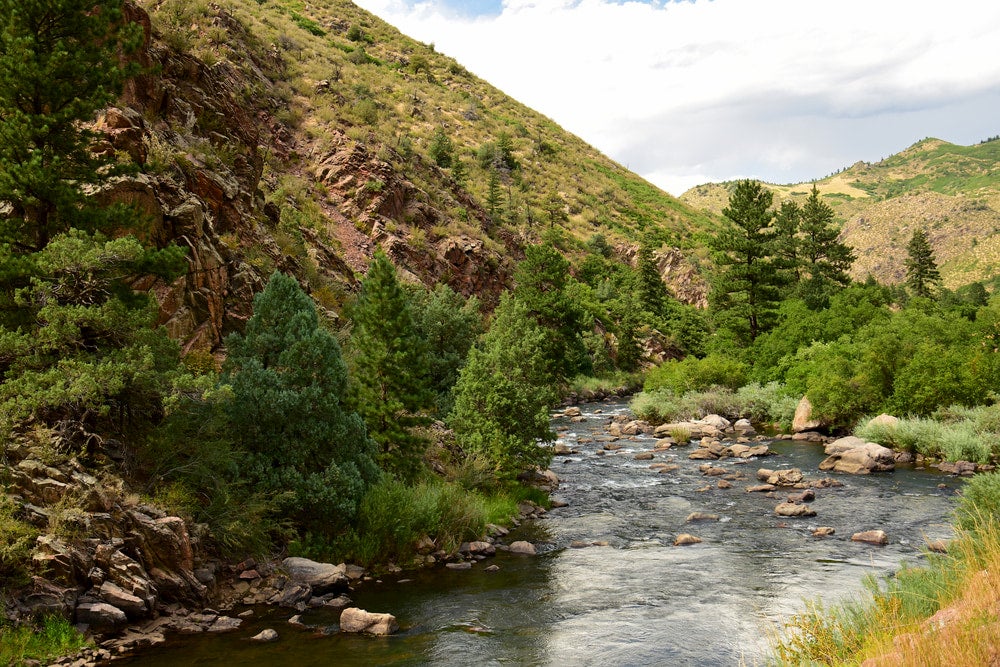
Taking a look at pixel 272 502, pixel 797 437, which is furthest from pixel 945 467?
pixel 272 502

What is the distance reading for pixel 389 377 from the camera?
21031 mm

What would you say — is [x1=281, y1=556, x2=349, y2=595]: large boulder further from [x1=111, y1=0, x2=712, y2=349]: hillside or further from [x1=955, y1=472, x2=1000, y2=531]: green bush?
[x1=955, y1=472, x2=1000, y2=531]: green bush

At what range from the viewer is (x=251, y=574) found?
14758 mm

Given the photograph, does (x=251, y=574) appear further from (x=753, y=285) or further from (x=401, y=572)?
(x=753, y=285)

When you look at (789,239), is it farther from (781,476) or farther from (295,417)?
(295,417)

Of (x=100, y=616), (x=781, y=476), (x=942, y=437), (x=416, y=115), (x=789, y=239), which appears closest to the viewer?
(x=100, y=616)

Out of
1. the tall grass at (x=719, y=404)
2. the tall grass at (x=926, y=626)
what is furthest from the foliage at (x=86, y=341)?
the tall grass at (x=719, y=404)

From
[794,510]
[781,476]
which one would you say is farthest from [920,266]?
[794,510]

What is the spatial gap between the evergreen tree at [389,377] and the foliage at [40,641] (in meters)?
10.5

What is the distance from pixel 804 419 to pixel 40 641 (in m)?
36.3

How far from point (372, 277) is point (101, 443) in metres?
10.1

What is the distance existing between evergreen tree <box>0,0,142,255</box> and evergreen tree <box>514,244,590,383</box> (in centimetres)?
3773

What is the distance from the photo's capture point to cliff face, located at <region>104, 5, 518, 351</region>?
2038 cm

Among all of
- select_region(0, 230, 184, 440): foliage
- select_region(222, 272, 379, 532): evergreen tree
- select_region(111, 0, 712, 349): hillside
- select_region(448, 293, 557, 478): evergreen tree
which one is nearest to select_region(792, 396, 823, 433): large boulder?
select_region(448, 293, 557, 478): evergreen tree
